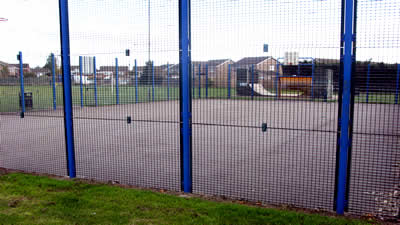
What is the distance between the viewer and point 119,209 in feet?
13.5

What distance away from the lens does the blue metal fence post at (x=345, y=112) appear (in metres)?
3.84

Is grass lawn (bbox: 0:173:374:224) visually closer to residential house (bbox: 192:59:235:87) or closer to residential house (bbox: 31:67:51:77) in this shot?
residential house (bbox: 192:59:235:87)

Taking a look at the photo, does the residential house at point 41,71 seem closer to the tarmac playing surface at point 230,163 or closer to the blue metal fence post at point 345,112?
the tarmac playing surface at point 230,163

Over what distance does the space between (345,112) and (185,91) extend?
2.03 metres

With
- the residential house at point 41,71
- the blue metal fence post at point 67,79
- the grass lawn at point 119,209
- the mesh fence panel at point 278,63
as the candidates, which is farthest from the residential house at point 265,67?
the residential house at point 41,71

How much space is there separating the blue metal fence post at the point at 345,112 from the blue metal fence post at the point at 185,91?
Result: 6.33 feet

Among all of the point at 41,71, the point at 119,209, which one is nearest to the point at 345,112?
the point at 119,209

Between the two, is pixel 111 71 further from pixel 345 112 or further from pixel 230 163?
pixel 345 112

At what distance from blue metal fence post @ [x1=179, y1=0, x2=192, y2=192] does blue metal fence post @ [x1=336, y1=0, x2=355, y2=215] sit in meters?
1.93

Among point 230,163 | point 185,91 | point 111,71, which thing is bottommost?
point 230,163

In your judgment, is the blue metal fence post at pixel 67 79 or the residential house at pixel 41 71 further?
the residential house at pixel 41 71

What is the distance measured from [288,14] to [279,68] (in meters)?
0.67

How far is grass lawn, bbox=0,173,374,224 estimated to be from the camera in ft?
12.4

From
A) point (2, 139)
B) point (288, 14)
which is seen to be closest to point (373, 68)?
point (288, 14)
